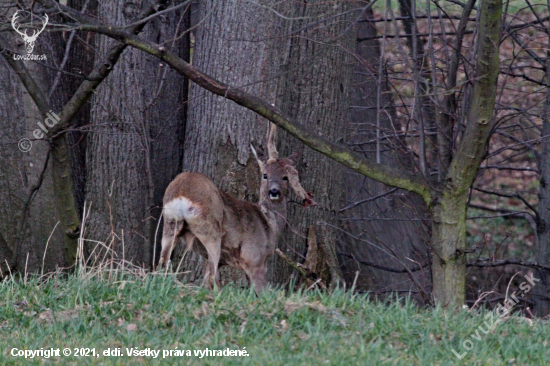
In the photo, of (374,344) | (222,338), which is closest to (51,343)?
(222,338)

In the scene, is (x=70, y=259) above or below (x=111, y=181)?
below

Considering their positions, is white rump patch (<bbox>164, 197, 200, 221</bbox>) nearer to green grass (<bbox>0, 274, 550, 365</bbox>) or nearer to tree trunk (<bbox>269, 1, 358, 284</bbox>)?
green grass (<bbox>0, 274, 550, 365</bbox>)

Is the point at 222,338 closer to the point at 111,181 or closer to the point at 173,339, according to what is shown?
the point at 173,339

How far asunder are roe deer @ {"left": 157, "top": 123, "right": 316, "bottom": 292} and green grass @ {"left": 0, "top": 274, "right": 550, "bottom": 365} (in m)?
1.04

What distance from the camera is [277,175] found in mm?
7676

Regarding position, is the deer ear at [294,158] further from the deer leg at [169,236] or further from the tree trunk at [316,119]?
the deer leg at [169,236]

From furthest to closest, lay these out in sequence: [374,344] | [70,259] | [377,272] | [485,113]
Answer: [377,272] → [70,259] → [485,113] → [374,344]

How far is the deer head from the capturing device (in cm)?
762

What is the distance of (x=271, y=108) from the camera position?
20.4ft

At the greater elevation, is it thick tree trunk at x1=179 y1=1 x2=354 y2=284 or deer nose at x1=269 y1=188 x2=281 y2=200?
thick tree trunk at x1=179 y1=1 x2=354 y2=284

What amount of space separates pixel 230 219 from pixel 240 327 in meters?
2.33

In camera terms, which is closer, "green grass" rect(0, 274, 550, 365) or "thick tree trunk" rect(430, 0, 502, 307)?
"green grass" rect(0, 274, 550, 365)

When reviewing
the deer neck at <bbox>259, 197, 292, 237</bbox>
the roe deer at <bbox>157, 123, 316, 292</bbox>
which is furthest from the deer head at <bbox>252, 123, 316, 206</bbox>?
the deer neck at <bbox>259, 197, 292, 237</bbox>

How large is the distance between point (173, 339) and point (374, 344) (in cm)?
133
